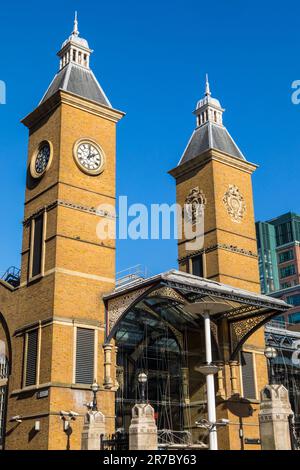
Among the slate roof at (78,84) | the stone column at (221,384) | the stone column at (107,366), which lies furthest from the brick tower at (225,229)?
the slate roof at (78,84)

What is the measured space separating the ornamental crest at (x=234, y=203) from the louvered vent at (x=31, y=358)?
16616 millimetres

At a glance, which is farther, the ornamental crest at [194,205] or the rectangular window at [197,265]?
the ornamental crest at [194,205]

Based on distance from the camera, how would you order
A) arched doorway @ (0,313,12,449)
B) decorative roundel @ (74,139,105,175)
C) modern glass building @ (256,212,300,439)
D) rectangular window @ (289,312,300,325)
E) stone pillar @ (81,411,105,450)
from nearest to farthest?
stone pillar @ (81,411,105,450)
arched doorway @ (0,313,12,449)
decorative roundel @ (74,139,105,175)
modern glass building @ (256,212,300,439)
rectangular window @ (289,312,300,325)

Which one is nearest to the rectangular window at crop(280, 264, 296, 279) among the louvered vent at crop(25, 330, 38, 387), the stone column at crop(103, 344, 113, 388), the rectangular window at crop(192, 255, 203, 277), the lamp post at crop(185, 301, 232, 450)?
the rectangular window at crop(192, 255, 203, 277)

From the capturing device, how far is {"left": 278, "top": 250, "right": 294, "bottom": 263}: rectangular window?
118 metres

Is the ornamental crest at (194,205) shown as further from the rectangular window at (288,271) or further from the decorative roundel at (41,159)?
the rectangular window at (288,271)

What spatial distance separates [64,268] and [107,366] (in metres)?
5.85

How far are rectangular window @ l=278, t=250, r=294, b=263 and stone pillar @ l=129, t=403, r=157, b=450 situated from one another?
94.3 meters

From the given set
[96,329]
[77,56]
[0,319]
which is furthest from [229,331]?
[77,56]

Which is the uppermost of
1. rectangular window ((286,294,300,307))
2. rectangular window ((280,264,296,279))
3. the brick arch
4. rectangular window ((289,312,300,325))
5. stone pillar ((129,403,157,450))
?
rectangular window ((280,264,296,279))

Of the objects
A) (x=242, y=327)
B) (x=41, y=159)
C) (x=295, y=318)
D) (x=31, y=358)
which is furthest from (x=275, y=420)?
(x=295, y=318)

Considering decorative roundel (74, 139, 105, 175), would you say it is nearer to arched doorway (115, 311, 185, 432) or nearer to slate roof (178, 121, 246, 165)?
arched doorway (115, 311, 185, 432)

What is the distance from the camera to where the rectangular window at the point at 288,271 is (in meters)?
116

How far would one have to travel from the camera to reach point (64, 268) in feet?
114
